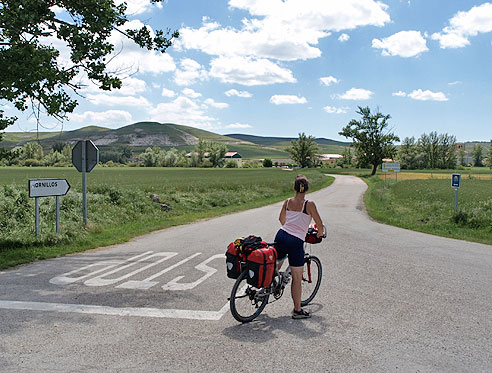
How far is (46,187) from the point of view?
1128cm

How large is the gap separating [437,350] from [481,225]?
13.8 m

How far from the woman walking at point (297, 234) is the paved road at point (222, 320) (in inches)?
15.8

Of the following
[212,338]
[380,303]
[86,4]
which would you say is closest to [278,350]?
[212,338]

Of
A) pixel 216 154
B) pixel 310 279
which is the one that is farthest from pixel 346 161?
pixel 310 279

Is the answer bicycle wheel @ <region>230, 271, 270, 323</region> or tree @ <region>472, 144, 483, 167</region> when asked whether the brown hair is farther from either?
tree @ <region>472, 144, 483, 167</region>

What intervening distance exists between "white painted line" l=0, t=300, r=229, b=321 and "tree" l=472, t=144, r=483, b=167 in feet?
554

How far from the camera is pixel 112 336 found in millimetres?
4629

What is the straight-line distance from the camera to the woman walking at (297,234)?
5266 millimetres

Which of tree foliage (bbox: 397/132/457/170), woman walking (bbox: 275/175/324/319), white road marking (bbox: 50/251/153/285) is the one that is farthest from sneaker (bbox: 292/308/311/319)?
tree foliage (bbox: 397/132/457/170)

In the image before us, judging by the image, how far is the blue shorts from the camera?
5262 mm

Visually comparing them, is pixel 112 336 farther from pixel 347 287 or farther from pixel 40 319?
pixel 347 287

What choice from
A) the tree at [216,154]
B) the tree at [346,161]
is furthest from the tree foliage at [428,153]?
the tree at [216,154]

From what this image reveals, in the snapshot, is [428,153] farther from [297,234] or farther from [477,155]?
[297,234]

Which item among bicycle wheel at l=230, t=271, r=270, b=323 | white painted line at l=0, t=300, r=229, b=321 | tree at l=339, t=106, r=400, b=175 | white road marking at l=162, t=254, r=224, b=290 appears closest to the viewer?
bicycle wheel at l=230, t=271, r=270, b=323
